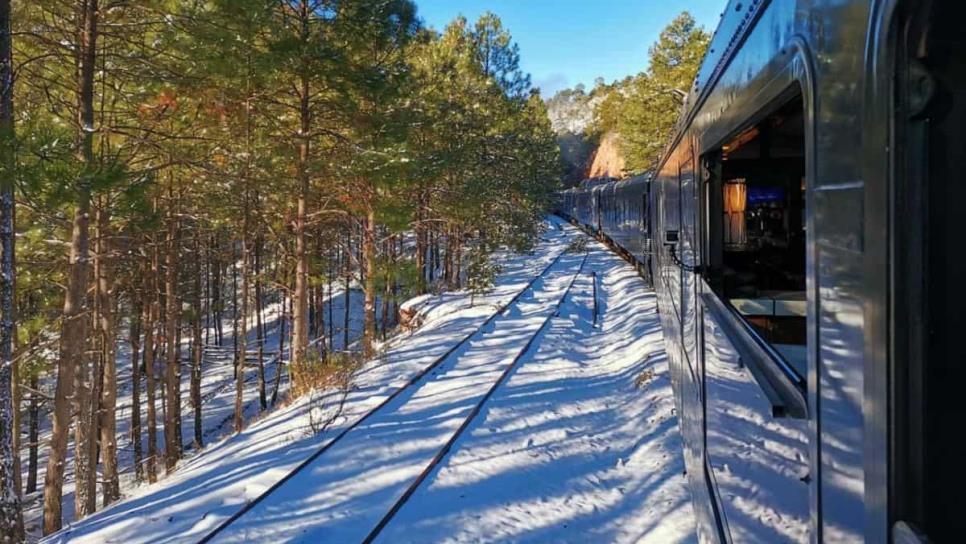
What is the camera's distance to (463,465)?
6895 millimetres

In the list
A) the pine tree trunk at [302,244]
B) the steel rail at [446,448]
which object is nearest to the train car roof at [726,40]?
the steel rail at [446,448]

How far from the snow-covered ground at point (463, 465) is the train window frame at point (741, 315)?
2668 millimetres

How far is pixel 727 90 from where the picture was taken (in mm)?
3053

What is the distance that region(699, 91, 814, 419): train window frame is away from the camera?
69.4 inches

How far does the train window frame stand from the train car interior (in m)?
0.01

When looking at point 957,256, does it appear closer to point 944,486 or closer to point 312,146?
point 944,486

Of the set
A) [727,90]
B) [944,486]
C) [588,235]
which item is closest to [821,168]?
[944,486]

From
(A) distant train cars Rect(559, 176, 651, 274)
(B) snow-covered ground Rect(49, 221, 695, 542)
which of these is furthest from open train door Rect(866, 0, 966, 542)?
(A) distant train cars Rect(559, 176, 651, 274)

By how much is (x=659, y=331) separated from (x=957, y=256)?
1175 centimetres

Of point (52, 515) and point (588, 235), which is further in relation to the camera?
point (588, 235)

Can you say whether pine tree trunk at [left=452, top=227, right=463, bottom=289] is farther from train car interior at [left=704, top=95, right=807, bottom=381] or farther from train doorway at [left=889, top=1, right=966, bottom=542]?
train doorway at [left=889, top=1, right=966, bottom=542]

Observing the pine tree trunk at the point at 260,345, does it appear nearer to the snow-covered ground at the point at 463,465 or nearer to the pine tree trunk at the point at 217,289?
the pine tree trunk at the point at 217,289

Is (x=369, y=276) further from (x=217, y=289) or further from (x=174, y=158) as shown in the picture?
(x=217, y=289)

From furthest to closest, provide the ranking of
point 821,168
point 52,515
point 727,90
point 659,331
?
point 659,331, point 52,515, point 727,90, point 821,168
